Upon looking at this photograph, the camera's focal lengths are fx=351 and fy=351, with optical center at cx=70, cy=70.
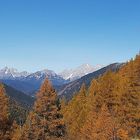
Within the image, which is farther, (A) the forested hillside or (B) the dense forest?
(A) the forested hillside

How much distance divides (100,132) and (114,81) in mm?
9584

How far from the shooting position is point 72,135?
204 feet

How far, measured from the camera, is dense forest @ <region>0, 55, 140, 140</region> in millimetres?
38562

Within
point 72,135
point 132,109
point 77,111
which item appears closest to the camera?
point 132,109

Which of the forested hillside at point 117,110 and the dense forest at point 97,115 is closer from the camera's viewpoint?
the dense forest at point 97,115

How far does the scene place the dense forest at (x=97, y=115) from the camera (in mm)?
38562

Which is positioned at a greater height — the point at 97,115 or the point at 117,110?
the point at 117,110

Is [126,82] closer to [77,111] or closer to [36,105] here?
[36,105]

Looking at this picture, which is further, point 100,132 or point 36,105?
point 100,132

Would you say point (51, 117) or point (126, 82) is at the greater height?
point (126, 82)

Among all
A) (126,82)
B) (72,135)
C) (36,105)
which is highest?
(126,82)

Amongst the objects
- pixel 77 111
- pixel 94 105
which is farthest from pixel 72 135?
pixel 94 105

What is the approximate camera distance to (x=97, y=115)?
153 feet

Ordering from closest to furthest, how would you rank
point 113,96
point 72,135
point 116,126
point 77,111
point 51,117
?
point 51,117 → point 116,126 → point 113,96 → point 72,135 → point 77,111
